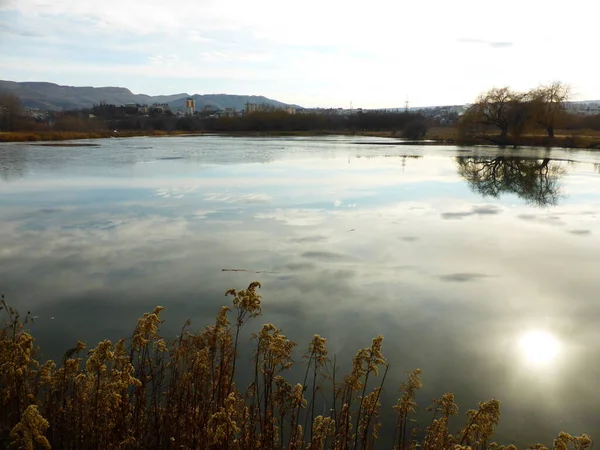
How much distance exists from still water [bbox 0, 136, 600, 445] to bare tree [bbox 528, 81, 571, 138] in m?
26.7

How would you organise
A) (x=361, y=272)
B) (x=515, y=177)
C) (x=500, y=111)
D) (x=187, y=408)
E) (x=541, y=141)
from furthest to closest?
(x=500, y=111)
(x=541, y=141)
(x=515, y=177)
(x=361, y=272)
(x=187, y=408)

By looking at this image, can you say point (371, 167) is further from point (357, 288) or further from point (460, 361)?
point (460, 361)

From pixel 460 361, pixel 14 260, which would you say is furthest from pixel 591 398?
pixel 14 260

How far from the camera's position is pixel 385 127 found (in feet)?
221

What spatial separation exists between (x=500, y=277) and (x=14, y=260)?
23.6ft

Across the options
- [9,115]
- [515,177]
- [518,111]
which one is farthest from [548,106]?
[9,115]

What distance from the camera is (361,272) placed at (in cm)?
706

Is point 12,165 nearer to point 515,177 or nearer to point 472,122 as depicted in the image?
point 515,177

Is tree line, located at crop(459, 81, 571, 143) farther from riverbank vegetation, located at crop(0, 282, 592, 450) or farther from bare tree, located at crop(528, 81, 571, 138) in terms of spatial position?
riverbank vegetation, located at crop(0, 282, 592, 450)

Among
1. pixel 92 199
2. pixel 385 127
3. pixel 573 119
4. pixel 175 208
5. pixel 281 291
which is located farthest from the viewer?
pixel 385 127

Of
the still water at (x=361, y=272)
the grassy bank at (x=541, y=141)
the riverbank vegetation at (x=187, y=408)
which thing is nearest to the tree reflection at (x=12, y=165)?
the still water at (x=361, y=272)

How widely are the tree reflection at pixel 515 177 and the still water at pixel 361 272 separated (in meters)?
0.36

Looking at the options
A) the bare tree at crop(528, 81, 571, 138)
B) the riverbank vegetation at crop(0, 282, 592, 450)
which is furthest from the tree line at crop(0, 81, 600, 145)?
the riverbank vegetation at crop(0, 282, 592, 450)

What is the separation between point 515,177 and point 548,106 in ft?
79.6
